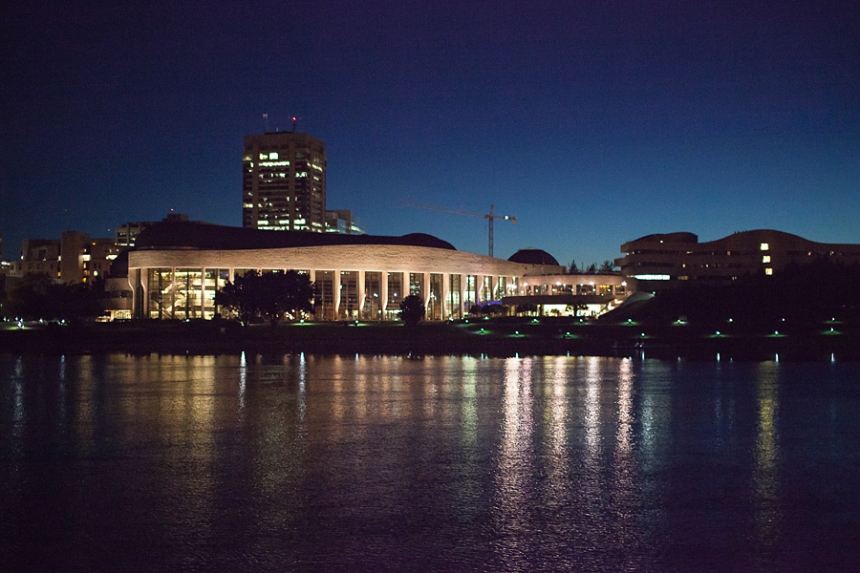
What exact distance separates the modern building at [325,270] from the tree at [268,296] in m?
18.0

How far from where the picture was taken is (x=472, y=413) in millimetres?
16922

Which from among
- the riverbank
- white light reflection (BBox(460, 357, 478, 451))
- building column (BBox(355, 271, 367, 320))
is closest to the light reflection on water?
white light reflection (BBox(460, 357, 478, 451))

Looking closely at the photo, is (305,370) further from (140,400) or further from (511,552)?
(511,552)

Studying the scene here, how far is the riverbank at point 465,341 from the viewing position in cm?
4450

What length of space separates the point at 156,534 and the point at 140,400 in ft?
41.7

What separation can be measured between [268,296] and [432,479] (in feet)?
206

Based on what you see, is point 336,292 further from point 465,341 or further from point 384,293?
point 465,341

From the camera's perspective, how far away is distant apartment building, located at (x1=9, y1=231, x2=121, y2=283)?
152m

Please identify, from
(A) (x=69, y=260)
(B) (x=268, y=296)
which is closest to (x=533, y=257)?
(B) (x=268, y=296)

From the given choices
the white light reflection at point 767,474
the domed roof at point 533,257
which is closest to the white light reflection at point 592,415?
the white light reflection at point 767,474

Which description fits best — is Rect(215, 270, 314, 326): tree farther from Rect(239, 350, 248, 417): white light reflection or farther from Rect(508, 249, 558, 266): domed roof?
Rect(508, 249, 558, 266): domed roof

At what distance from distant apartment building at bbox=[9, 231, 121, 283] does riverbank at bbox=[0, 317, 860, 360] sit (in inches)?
4004

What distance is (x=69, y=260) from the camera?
15212cm

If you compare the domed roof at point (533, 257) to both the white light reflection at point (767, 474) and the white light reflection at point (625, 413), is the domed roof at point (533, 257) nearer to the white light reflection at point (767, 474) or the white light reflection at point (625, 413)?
the white light reflection at point (625, 413)
